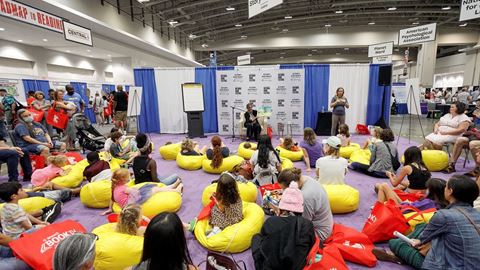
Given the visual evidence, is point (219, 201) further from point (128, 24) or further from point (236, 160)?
point (128, 24)

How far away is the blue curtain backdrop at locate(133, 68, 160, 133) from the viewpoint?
30.2 ft

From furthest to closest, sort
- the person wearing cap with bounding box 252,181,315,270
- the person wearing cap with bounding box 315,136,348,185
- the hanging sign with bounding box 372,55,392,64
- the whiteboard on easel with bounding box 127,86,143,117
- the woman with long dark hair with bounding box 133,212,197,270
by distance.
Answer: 1. the hanging sign with bounding box 372,55,392,64
2. the whiteboard on easel with bounding box 127,86,143,117
3. the person wearing cap with bounding box 315,136,348,185
4. the person wearing cap with bounding box 252,181,315,270
5. the woman with long dark hair with bounding box 133,212,197,270

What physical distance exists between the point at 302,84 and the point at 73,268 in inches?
322

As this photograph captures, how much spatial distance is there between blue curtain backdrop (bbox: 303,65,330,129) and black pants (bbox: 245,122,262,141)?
219 centimetres

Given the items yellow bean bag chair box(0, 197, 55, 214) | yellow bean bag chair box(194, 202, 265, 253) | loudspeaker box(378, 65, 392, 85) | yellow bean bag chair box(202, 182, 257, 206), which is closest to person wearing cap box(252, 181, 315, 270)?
yellow bean bag chair box(194, 202, 265, 253)

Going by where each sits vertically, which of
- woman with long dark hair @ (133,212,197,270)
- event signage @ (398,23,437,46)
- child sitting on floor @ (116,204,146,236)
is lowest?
child sitting on floor @ (116,204,146,236)

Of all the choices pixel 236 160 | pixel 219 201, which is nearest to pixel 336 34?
pixel 236 160

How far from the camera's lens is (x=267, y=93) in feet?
28.5

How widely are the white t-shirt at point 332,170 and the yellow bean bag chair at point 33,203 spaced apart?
3648 mm

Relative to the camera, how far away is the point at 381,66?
8.38 meters

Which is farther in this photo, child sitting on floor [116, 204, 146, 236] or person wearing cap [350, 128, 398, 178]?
person wearing cap [350, 128, 398, 178]

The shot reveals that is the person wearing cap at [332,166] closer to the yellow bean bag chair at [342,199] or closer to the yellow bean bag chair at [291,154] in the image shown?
the yellow bean bag chair at [342,199]

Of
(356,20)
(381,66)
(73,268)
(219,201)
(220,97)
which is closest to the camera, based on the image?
(73,268)

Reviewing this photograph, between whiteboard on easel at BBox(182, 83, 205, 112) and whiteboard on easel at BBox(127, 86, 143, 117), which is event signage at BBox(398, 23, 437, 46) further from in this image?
whiteboard on easel at BBox(127, 86, 143, 117)
